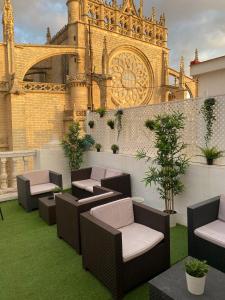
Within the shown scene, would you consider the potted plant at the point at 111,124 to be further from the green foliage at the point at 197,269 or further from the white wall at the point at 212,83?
the green foliage at the point at 197,269

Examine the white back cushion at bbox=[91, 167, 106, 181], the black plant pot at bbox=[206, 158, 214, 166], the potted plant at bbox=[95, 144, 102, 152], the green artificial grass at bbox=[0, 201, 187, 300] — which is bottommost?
the green artificial grass at bbox=[0, 201, 187, 300]

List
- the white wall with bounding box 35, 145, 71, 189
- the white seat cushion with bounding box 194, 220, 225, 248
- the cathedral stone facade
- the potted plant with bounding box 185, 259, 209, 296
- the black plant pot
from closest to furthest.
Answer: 1. the potted plant with bounding box 185, 259, 209, 296
2. the white seat cushion with bounding box 194, 220, 225, 248
3. the black plant pot
4. the white wall with bounding box 35, 145, 71, 189
5. the cathedral stone facade

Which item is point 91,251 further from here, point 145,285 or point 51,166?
point 51,166

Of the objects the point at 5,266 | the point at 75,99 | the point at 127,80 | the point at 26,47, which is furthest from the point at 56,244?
the point at 127,80

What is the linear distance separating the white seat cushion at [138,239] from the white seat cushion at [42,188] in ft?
7.80

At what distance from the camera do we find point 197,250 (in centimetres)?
277

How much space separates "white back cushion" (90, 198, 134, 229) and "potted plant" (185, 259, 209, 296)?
1266 mm

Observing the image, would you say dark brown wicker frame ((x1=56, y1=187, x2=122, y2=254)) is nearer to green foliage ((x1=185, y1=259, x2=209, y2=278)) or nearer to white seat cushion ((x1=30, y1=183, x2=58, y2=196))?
white seat cushion ((x1=30, y1=183, x2=58, y2=196))

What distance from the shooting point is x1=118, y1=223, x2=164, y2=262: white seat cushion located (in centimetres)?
235

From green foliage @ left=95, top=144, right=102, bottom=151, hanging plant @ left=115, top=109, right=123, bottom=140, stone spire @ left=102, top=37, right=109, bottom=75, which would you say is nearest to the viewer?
hanging plant @ left=115, top=109, right=123, bottom=140

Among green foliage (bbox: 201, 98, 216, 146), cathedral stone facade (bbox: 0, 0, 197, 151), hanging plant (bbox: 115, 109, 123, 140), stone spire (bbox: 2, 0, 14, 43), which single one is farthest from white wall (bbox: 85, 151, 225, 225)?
stone spire (bbox: 2, 0, 14, 43)

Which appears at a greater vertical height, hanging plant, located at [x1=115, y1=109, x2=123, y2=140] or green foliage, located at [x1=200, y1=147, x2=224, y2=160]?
hanging plant, located at [x1=115, y1=109, x2=123, y2=140]

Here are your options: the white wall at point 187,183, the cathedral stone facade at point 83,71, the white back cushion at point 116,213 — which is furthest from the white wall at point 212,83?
the cathedral stone facade at point 83,71

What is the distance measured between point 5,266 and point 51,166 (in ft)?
12.0
